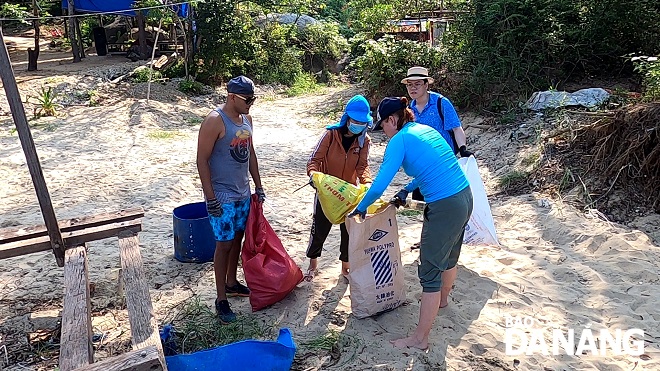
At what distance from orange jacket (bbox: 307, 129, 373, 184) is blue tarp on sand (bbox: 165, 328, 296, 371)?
4.54ft

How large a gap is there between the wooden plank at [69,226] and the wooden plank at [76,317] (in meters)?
0.33

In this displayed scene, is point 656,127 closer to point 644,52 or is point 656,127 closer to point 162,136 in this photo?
point 644,52

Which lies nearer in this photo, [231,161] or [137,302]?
[137,302]

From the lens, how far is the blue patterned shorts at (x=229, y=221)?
11.6 ft

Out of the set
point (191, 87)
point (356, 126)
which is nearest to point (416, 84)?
point (356, 126)

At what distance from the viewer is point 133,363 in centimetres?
217

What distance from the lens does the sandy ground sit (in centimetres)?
335

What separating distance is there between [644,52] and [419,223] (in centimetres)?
617

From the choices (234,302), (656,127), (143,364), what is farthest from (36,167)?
(656,127)

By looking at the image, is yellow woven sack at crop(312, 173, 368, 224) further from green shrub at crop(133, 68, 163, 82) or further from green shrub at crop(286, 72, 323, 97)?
green shrub at crop(286, 72, 323, 97)

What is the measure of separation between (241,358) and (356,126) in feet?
5.56

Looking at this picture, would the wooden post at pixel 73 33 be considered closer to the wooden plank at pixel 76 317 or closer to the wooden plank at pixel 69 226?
the wooden plank at pixel 69 226

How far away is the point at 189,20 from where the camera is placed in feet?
44.3

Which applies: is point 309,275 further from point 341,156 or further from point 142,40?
point 142,40
